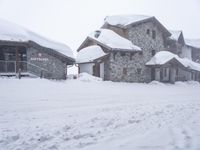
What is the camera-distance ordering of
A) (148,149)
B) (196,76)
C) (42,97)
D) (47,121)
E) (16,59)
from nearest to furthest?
1. (148,149)
2. (47,121)
3. (42,97)
4. (16,59)
5. (196,76)

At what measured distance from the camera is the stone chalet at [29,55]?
2419 centimetres

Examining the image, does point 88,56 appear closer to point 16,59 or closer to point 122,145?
point 16,59

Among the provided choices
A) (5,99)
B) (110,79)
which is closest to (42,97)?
(5,99)

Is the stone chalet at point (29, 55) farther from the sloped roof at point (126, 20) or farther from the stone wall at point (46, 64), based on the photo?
the sloped roof at point (126, 20)

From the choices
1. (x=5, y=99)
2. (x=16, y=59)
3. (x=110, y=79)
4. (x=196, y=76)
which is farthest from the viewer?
(x=196, y=76)

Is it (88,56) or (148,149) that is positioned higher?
(88,56)

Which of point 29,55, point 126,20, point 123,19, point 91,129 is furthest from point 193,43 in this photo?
point 91,129

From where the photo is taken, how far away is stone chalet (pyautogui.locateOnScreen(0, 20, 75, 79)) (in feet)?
79.4

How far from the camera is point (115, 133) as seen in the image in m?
7.70

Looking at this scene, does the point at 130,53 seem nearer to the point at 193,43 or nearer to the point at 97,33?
the point at 97,33

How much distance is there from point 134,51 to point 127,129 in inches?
1025

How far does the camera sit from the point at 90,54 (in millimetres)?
33688

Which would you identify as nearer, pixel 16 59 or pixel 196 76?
pixel 16 59

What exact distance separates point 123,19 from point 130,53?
5.80m
